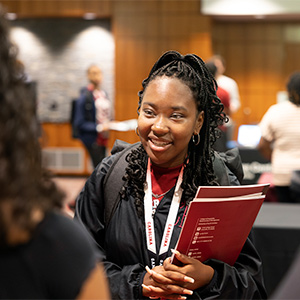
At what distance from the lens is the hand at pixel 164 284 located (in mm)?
1464

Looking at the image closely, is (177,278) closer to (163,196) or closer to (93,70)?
(163,196)

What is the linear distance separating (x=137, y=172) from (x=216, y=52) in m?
9.23

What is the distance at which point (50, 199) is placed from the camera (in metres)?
0.81

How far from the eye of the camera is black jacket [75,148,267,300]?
61.2 inches

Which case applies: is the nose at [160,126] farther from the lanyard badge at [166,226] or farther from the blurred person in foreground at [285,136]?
the blurred person in foreground at [285,136]

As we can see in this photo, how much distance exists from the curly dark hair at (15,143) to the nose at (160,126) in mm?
828

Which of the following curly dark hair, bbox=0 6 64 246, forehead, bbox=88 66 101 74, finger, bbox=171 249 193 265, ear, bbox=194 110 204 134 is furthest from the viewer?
forehead, bbox=88 66 101 74

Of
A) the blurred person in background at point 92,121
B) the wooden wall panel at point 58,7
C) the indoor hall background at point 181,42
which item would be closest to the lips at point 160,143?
the blurred person in background at point 92,121

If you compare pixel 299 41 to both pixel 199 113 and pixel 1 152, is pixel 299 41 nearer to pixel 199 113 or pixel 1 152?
pixel 199 113

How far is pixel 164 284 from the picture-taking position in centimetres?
150

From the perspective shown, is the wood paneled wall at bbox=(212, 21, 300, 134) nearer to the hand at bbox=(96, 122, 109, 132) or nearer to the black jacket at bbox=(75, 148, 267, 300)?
the hand at bbox=(96, 122, 109, 132)

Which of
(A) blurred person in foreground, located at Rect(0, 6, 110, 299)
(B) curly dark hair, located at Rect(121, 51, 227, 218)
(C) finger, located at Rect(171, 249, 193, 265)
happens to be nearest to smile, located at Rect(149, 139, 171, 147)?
(B) curly dark hair, located at Rect(121, 51, 227, 218)

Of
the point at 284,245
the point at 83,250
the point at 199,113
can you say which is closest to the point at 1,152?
the point at 83,250

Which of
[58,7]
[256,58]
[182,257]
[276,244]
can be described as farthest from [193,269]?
[256,58]
